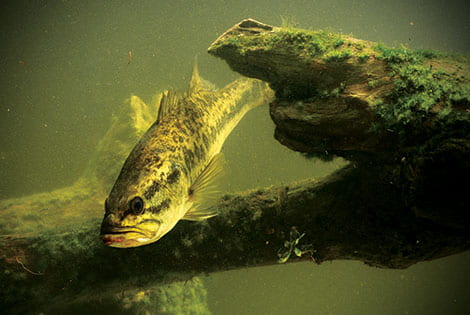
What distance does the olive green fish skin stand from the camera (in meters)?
2.12

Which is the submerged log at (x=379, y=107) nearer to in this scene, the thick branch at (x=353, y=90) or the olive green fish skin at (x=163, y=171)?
the thick branch at (x=353, y=90)

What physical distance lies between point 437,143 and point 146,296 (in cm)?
666

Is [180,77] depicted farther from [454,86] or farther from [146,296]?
[454,86]

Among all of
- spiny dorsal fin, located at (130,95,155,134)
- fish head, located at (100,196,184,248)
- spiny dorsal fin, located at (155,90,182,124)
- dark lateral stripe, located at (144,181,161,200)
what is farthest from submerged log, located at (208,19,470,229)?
spiny dorsal fin, located at (130,95,155,134)

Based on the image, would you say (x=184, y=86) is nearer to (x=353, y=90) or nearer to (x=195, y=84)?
(x=195, y=84)

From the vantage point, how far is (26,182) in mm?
20188

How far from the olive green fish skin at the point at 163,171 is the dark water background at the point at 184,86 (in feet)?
2.46

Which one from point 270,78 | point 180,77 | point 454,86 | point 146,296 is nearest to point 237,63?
point 270,78

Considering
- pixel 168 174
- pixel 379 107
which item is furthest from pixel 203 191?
pixel 379 107

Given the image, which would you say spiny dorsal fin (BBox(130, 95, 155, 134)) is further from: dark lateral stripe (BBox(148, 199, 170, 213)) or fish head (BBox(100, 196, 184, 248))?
fish head (BBox(100, 196, 184, 248))

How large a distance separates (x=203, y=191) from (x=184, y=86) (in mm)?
20405

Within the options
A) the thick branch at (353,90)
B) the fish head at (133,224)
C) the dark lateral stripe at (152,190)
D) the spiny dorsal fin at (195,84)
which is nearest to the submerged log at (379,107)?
the thick branch at (353,90)

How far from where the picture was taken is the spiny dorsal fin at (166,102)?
322cm

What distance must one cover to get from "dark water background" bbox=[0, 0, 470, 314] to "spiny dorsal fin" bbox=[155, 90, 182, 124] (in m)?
1.29
